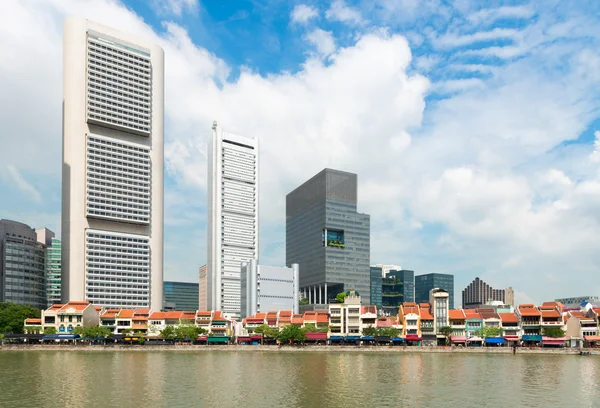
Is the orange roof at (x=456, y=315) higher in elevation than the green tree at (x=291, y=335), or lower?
higher

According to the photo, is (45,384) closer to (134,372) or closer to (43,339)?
(134,372)

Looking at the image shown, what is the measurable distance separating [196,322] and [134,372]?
78.4 meters

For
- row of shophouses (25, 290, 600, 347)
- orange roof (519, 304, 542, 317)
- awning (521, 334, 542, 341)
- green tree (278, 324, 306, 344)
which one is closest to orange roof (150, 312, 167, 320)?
row of shophouses (25, 290, 600, 347)

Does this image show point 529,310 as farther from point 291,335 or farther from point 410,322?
point 291,335

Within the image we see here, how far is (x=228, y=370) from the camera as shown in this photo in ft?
276

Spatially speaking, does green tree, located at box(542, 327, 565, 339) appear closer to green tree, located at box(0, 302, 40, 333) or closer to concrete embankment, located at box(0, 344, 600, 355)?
concrete embankment, located at box(0, 344, 600, 355)

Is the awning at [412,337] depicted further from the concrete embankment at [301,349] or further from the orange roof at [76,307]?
the orange roof at [76,307]

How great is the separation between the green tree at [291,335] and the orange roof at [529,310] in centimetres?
5538

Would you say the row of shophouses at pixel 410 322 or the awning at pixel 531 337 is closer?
the awning at pixel 531 337

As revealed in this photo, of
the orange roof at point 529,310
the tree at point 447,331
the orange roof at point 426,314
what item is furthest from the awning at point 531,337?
the orange roof at point 426,314

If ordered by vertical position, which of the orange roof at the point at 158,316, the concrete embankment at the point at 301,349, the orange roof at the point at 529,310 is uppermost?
the orange roof at the point at 529,310

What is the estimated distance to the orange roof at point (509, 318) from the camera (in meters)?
149

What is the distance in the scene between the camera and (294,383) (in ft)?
228

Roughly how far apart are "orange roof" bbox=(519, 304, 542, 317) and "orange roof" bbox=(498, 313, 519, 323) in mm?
2195
